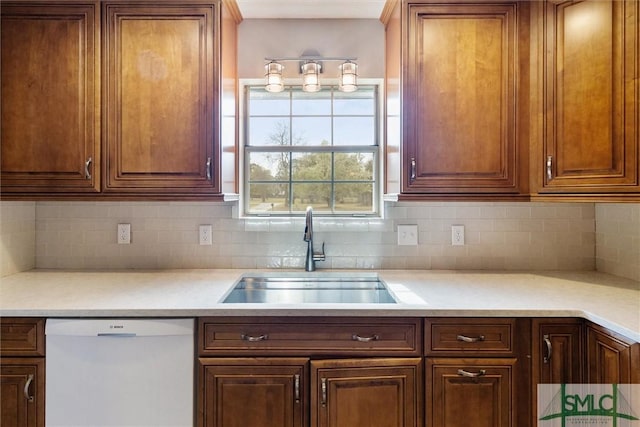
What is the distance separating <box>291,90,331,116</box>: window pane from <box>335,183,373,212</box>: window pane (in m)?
0.47

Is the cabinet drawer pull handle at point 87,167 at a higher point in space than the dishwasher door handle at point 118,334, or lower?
higher

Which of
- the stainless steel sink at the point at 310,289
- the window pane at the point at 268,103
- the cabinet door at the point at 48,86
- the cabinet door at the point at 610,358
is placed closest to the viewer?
the cabinet door at the point at 610,358

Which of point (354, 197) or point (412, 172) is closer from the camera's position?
point (412, 172)

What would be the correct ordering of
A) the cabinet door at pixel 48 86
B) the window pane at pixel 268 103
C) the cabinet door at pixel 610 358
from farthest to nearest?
1. the window pane at pixel 268 103
2. the cabinet door at pixel 48 86
3. the cabinet door at pixel 610 358

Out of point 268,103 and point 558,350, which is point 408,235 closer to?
point 558,350

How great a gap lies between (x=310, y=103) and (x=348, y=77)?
0.30 m

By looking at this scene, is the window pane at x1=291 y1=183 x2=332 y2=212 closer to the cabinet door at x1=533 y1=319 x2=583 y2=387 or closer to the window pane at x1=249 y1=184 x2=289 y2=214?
the window pane at x1=249 y1=184 x2=289 y2=214

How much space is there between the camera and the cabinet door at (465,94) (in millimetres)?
1786

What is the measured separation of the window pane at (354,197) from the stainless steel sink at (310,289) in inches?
16.7

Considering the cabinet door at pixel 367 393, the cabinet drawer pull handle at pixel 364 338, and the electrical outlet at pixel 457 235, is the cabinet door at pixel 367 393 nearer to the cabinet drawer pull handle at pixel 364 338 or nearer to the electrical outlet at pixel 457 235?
the cabinet drawer pull handle at pixel 364 338

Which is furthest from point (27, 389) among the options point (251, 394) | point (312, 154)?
point (312, 154)

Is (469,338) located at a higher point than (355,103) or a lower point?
lower

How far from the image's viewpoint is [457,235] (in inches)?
84.7

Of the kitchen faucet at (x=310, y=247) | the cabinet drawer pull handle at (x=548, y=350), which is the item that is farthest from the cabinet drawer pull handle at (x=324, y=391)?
the cabinet drawer pull handle at (x=548, y=350)
